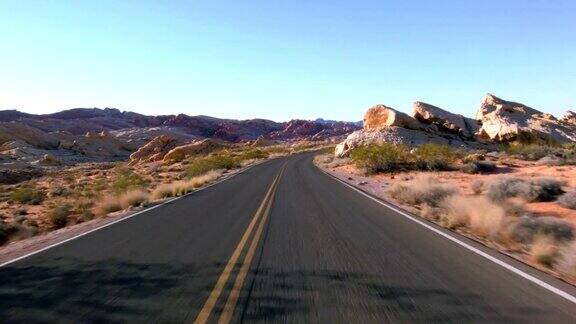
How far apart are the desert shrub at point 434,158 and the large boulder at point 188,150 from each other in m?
41.7

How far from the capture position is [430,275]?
24.0 feet

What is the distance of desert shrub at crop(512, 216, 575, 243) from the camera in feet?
34.4

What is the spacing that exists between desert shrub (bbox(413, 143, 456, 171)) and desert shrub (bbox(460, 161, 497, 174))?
194 cm

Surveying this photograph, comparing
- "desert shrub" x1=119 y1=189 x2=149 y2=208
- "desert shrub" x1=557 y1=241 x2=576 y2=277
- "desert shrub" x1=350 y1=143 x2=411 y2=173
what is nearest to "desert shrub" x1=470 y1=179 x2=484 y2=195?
"desert shrub" x1=350 y1=143 x2=411 y2=173

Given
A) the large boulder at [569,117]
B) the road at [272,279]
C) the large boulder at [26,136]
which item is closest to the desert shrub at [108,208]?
the road at [272,279]

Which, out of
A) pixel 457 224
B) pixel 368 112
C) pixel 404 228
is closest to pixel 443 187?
pixel 457 224

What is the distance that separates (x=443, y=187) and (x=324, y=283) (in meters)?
12.9

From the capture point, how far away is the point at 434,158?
33.6 metres

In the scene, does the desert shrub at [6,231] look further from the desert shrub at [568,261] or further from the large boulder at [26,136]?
the large boulder at [26,136]

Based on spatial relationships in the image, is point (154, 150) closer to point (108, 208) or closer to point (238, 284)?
point (108, 208)

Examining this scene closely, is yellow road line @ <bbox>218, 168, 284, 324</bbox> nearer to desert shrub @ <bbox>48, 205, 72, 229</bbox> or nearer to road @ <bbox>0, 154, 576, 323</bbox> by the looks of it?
road @ <bbox>0, 154, 576, 323</bbox>

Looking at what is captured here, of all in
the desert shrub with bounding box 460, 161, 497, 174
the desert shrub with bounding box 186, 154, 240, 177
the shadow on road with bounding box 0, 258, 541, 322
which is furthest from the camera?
the desert shrub with bounding box 186, 154, 240, 177

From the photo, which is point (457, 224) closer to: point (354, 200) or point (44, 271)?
point (354, 200)

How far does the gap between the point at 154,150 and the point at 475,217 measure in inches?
3113
